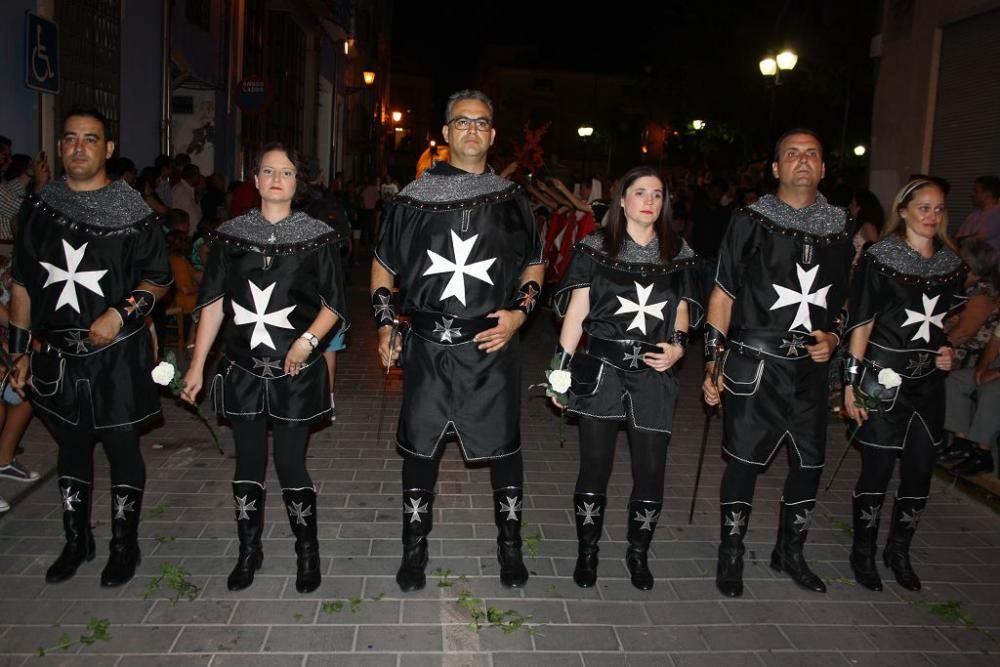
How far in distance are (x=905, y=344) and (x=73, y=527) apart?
4.35 meters

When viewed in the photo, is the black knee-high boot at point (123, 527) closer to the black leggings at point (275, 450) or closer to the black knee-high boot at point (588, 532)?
the black leggings at point (275, 450)

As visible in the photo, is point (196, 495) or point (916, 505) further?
point (196, 495)

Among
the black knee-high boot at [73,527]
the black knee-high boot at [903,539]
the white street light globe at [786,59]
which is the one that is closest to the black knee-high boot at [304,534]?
the black knee-high boot at [73,527]

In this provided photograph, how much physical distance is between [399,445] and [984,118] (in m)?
9.71

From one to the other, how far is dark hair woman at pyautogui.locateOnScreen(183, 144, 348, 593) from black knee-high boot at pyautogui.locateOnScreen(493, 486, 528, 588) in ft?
3.27

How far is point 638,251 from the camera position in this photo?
4293mm

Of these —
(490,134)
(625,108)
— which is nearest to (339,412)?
(490,134)

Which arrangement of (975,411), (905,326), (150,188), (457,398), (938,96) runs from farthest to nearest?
(938,96)
(150,188)
(975,411)
(905,326)
(457,398)

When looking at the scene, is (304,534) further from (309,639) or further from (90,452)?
(90,452)

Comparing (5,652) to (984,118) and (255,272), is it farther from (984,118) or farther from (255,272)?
(984,118)

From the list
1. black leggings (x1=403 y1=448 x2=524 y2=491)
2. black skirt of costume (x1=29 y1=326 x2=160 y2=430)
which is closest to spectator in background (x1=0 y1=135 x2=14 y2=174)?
black skirt of costume (x1=29 y1=326 x2=160 y2=430)

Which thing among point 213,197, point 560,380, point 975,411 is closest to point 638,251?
point 560,380

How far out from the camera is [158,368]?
416 cm

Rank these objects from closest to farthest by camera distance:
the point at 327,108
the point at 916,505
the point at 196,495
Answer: the point at 916,505
the point at 196,495
the point at 327,108
